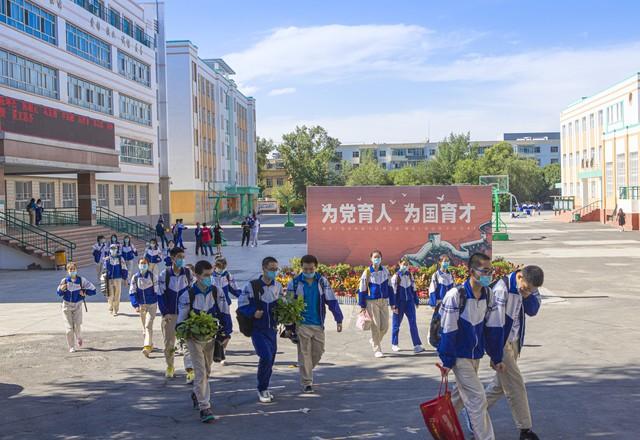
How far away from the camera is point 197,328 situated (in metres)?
8.27

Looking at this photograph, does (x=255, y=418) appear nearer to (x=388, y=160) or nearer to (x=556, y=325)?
(x=556, y=325)

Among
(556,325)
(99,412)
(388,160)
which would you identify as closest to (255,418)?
(99,412)

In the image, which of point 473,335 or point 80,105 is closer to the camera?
point 473,335

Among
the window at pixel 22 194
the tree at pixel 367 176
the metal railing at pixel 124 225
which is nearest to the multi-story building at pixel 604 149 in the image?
the tree at pixel 367 176

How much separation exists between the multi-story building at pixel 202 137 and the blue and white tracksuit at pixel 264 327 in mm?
48150

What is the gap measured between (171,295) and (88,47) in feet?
125

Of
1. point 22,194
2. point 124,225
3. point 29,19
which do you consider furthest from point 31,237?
point 29,19

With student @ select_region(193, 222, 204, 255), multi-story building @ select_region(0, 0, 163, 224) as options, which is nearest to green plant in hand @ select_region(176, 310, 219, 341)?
multi-story building @ select_region(0, 0, 163, 224)

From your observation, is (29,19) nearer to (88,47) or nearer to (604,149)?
(88,47)

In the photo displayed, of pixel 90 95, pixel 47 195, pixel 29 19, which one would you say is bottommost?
pixel 47 195

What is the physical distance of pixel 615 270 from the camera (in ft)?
80.4

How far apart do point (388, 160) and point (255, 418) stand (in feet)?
406

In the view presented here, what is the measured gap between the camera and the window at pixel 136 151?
49125mm

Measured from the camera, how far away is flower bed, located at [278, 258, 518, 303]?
17.7 meters
